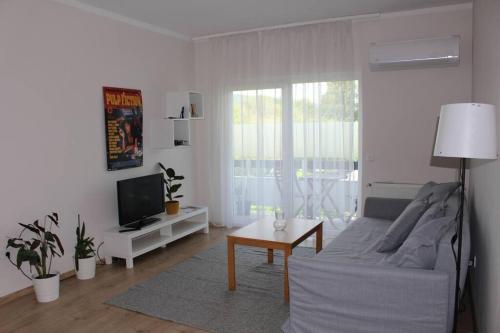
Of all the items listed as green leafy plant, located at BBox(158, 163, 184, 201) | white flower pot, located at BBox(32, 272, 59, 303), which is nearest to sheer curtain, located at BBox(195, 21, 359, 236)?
green leafy plant, located at BBox(158, 163, 184, 201)

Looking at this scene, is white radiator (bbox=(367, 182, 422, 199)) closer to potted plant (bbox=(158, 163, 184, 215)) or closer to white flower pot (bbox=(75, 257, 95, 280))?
potted plant (bbox=(158, 163, 184, 215))

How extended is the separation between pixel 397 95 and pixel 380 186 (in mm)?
1079

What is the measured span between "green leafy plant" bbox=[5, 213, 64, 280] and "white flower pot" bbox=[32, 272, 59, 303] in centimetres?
6

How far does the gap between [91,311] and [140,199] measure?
1.55 meters

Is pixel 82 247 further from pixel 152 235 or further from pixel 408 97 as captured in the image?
pixel 408 97

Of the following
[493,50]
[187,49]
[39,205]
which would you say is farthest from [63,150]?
[493,50]

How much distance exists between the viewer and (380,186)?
4730mm

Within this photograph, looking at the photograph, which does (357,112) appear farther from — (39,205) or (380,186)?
(39,205)

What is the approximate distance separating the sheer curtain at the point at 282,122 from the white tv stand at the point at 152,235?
20.6 inches

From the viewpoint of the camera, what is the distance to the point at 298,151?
523 cm

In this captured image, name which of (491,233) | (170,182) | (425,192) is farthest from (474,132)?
(170,182)

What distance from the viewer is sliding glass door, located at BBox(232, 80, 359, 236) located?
16.2 ft

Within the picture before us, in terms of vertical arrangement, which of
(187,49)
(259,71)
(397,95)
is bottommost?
(397,95)

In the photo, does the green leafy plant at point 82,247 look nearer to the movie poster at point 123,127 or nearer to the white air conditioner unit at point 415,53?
the movie poster at point 123,127
